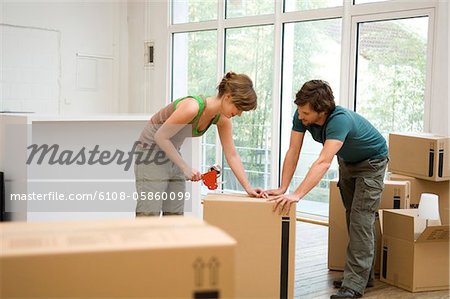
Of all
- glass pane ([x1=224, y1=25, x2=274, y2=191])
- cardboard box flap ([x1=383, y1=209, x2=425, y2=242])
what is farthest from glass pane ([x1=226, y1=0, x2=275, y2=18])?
cardboard box flap ([x1=383, y1=209, x2=425, y2=242])

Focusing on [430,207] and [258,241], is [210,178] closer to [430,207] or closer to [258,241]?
[258,241]

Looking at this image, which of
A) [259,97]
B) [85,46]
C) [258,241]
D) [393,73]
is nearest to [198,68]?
[259,97]

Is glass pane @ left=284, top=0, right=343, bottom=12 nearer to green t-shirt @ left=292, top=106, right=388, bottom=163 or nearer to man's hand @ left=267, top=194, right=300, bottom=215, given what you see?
green t-shirt @ left=292, top=106, right=388, bottom=163

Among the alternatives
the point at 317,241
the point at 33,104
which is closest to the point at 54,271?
the point at 317,241

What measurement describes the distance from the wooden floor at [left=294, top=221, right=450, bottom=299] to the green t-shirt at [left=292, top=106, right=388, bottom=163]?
0.80 metres

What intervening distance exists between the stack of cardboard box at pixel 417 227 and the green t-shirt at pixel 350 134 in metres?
0.50

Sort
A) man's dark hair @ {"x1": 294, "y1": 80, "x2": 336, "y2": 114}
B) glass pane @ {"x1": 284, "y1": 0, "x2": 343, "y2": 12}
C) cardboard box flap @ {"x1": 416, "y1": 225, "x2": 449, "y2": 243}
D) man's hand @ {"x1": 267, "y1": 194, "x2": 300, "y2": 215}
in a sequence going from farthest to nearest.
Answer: glass pane @ {"x1": 284, "y1": 0, "x2": 343, "y2": 12} < cardboard box flap @ {"x1": 416, "y1": 225, "x2": 449, "y2": 243} < man's dark hair @ {"x1": 294, "y1": 80, "x2": 336, "y2": 114} < man's hand @ {"x1": 267, "y1": 194, "x2": 300, "y2": 215}

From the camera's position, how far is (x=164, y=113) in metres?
2.85

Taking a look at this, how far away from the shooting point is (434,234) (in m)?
3.45

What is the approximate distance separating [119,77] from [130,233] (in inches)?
281

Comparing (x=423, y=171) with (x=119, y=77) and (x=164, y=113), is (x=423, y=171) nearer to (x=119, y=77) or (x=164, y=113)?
(x=164, y=113)

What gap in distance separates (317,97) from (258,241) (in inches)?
31.8

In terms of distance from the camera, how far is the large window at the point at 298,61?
518cm

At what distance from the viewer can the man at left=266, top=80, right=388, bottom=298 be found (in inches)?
121
